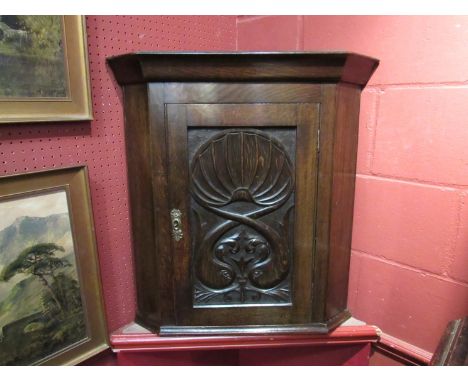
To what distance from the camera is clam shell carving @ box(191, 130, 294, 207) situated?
40.0 inches

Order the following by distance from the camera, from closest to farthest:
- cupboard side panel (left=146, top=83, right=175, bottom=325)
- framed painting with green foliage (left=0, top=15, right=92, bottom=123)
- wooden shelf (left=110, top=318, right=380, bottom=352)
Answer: framed painting with green foliage (left=0, top=15, right=92, bottom=123) < cupboard side panel (left=146, top=83, right=175, bottom=325) < wooden shelf (left=110, top=318, right=380, bottom=352)

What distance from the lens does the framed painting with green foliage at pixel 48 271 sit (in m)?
0.94

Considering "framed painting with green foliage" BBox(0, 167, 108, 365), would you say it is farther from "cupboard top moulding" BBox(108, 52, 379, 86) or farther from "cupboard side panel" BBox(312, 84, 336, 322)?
"cupboard side panel" BBox(312, 84, 336, 322)

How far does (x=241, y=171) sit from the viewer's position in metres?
1.04

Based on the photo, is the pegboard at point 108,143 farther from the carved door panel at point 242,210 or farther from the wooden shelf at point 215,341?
the carved door panel at point 242,210

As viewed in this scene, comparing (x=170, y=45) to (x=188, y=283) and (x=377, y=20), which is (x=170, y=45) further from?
(x=188, y=283)

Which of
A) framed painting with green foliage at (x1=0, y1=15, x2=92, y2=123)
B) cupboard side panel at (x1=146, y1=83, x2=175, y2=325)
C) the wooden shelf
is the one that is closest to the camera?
framed painting with green foliage at (x1=0, y1=15, x2=92, y2=123)

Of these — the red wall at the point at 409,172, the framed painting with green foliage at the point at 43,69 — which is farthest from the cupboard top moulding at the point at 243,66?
the red wall at the point at 409,172

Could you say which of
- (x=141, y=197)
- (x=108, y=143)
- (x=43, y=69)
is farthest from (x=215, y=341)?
(x=43, y=69)

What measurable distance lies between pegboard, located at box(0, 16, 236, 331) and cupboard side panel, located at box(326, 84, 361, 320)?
603mm

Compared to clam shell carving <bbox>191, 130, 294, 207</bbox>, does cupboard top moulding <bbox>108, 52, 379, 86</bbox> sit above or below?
above

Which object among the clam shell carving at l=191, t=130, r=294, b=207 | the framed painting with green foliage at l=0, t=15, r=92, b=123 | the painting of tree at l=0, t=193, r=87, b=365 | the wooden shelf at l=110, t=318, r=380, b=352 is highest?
the framed painting with green foliage at l=0, t=15, r=92, b=123

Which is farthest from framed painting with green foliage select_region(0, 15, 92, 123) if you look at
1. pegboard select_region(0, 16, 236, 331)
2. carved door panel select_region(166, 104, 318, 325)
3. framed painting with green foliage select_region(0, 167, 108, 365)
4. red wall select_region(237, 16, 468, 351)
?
red wall select_region(237, 16, 468, 351)

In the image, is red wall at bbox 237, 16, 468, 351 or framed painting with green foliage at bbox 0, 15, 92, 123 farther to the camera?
red wall at bbox 237, 16, 468, 351
